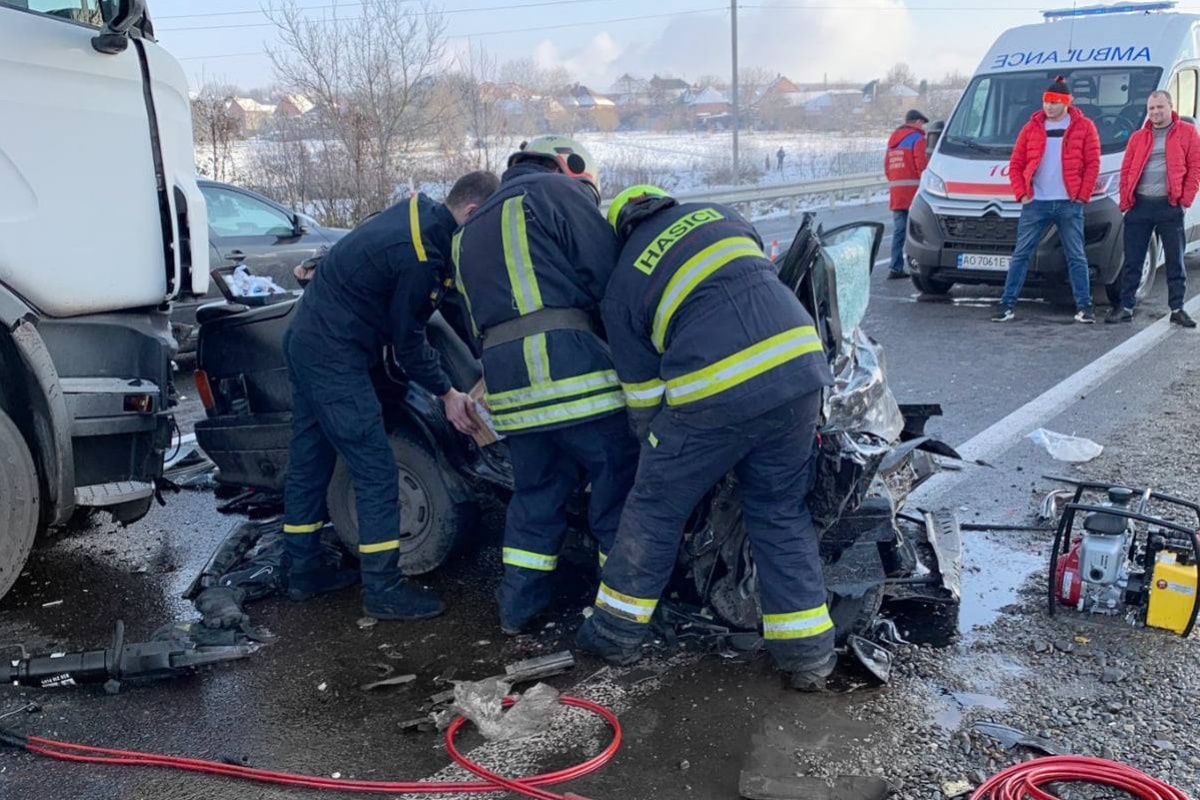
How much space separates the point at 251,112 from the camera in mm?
17328

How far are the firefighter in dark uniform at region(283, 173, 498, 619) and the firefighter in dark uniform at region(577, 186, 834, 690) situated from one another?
0.75 metres

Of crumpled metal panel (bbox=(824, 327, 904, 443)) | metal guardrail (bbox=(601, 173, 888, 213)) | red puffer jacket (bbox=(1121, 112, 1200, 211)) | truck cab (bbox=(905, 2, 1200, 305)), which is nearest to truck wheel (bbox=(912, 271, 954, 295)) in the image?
truck cab (bbox=(905, 2, 1200, 305))

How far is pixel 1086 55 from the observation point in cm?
958

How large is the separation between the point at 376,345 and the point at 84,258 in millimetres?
1092

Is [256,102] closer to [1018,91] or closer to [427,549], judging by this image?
[1018,91]

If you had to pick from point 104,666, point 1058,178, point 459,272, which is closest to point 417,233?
point 459,272

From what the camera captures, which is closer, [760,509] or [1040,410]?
[760,509]

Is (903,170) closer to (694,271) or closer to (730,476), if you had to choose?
(730,476)

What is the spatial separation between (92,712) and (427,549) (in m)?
1.34

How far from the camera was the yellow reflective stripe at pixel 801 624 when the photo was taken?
3.22 meters

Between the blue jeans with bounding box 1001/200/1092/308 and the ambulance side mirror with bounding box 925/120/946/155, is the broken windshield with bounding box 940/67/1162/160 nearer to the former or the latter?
the ambulance side mirror with bounding box 925/120/946/155

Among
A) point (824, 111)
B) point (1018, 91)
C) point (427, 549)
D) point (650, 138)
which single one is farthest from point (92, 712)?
point (824, 111)

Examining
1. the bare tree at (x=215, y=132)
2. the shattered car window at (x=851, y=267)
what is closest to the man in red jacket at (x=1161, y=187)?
the shattered car window at (x=851, y=267)

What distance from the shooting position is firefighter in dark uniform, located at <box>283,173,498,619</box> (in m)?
3.75
